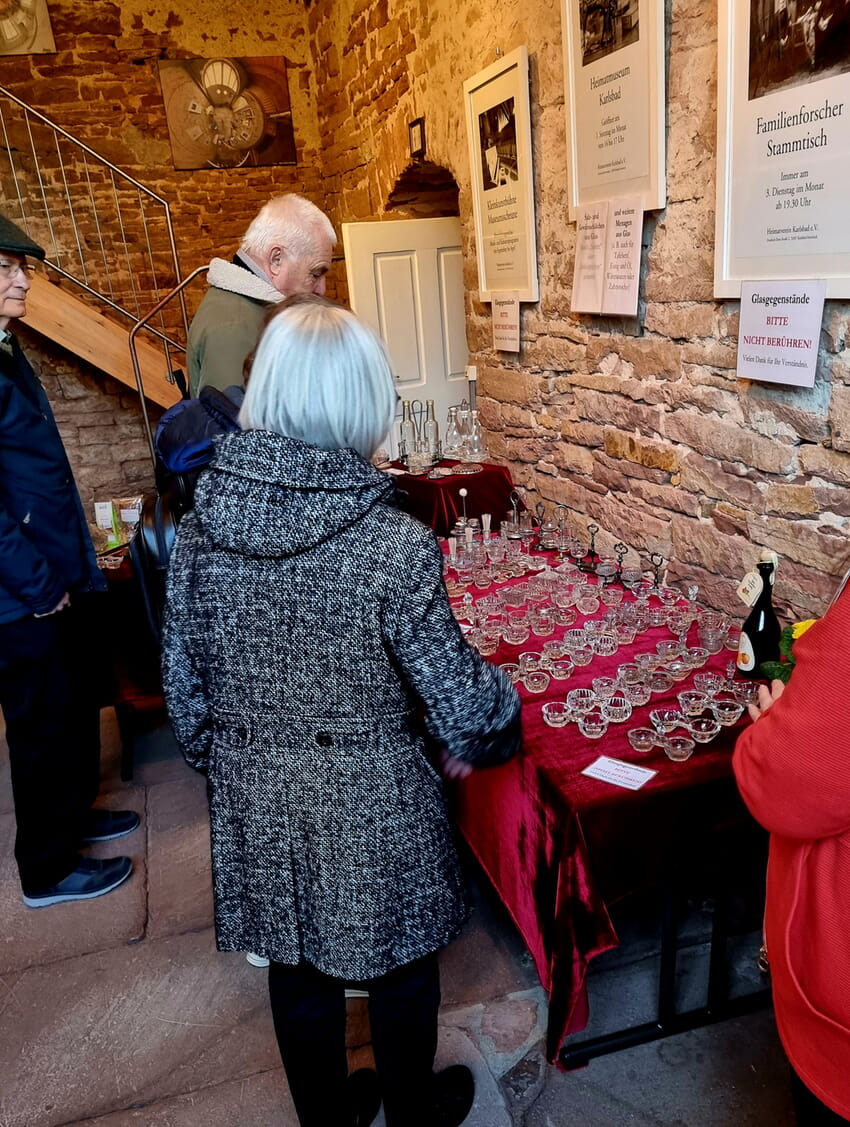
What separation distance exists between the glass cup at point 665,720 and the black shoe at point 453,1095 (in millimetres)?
906

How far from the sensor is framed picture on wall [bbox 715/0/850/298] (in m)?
1.67

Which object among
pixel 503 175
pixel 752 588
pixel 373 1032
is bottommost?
pixel 373 1032

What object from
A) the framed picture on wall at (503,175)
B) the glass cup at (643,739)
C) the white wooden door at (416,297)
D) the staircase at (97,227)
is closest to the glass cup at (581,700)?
the glass cup at (643,739)

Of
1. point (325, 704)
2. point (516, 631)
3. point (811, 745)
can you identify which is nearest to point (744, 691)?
point (516, 631)

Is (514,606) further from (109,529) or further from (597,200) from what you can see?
(109,529)

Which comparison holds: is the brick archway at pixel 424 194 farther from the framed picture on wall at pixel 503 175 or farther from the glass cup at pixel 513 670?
the glass cup at pixel 513 670

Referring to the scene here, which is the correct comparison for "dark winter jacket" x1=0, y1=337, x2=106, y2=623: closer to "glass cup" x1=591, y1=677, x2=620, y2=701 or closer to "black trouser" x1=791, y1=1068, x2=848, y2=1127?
"glass cup" x1=591, y1=677, x2=620, y2=701

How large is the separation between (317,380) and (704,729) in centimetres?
113

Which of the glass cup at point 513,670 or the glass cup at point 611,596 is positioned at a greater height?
the glass cup at point 611,596

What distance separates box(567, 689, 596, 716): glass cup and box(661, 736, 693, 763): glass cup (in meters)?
Answer: 0.20

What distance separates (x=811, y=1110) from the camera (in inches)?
43.5

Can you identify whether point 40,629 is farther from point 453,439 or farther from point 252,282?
point 453,439

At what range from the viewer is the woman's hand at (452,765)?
4.55ft

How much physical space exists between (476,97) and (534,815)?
3.11 metres
